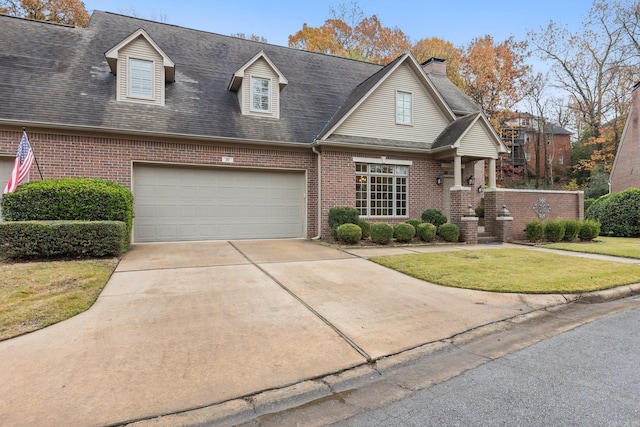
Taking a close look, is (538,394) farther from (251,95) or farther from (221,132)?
(251,95)

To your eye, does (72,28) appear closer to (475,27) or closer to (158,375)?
(158,375)

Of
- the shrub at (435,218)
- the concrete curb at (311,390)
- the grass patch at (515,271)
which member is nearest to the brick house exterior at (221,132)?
the shrub at (435,218)

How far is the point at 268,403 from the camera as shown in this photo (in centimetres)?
271

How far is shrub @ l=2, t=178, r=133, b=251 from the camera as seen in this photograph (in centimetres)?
786

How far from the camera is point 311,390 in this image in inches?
114

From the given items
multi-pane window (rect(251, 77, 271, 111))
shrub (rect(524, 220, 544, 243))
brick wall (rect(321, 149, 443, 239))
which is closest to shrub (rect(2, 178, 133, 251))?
multi-pane window (rect(251, 77, 271, 111))

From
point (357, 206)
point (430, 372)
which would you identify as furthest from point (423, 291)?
point (357, 206)

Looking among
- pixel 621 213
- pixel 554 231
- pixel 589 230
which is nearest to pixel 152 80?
pixel 554 231

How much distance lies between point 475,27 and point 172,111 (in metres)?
25.3

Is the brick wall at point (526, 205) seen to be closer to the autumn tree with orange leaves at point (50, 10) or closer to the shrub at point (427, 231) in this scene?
the shrub at point (427, 231)

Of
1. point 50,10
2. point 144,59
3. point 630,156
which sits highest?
point 50,10

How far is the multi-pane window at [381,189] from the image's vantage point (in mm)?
12867

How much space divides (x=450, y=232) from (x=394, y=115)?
4.79 m

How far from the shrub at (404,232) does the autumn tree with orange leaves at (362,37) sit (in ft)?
69.1
